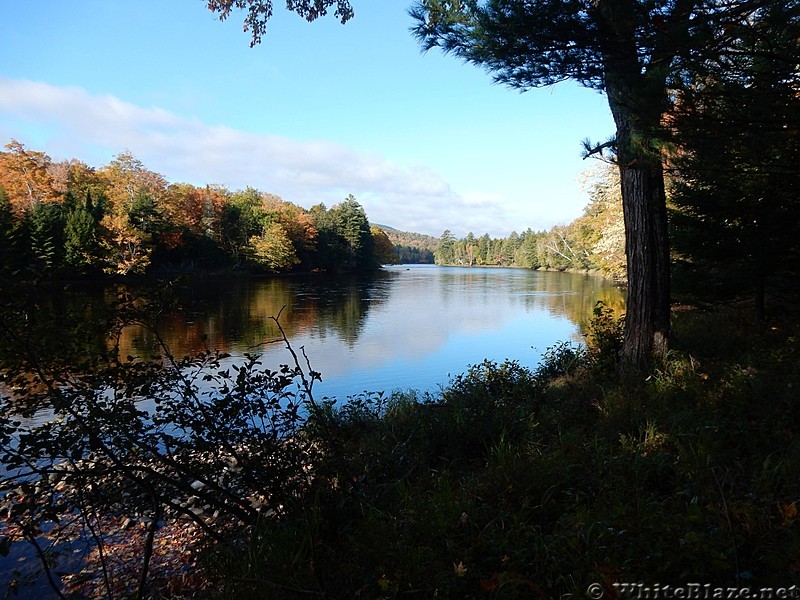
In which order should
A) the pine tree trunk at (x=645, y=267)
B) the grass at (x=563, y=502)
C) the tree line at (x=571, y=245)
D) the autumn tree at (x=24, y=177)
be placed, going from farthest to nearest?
the autumn tree at (x=24, y=177), the tree line at (x=571, y=245), the pine tree trunk at (x=645, y=267), the grass at (x=563, y=502)

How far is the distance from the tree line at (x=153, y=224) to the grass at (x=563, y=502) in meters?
23.1

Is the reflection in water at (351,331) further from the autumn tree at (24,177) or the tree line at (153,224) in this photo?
the autumn tree at (24,177)

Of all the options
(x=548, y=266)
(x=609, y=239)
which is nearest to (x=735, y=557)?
(x=609, y=239)

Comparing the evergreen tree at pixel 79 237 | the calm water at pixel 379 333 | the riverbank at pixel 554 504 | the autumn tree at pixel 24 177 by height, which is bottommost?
the calm water at pixel 379 333

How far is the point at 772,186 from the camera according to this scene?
6816 mm

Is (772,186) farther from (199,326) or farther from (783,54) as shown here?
(199,326)

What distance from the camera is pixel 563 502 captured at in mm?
3078

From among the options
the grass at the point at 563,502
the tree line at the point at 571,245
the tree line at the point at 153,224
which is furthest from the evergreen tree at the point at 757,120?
the tree line at the point at 153,224

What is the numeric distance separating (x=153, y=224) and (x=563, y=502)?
140ft

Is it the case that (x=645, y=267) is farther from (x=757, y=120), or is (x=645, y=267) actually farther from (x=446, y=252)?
(x=446, y=252)

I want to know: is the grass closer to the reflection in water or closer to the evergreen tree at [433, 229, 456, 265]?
the reflection in water

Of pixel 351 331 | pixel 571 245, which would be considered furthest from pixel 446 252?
pixel 351 331

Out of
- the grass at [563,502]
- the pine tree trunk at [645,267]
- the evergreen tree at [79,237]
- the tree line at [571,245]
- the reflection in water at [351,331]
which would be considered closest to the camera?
the grass at [563,502]

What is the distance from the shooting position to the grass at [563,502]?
2.26 metres
